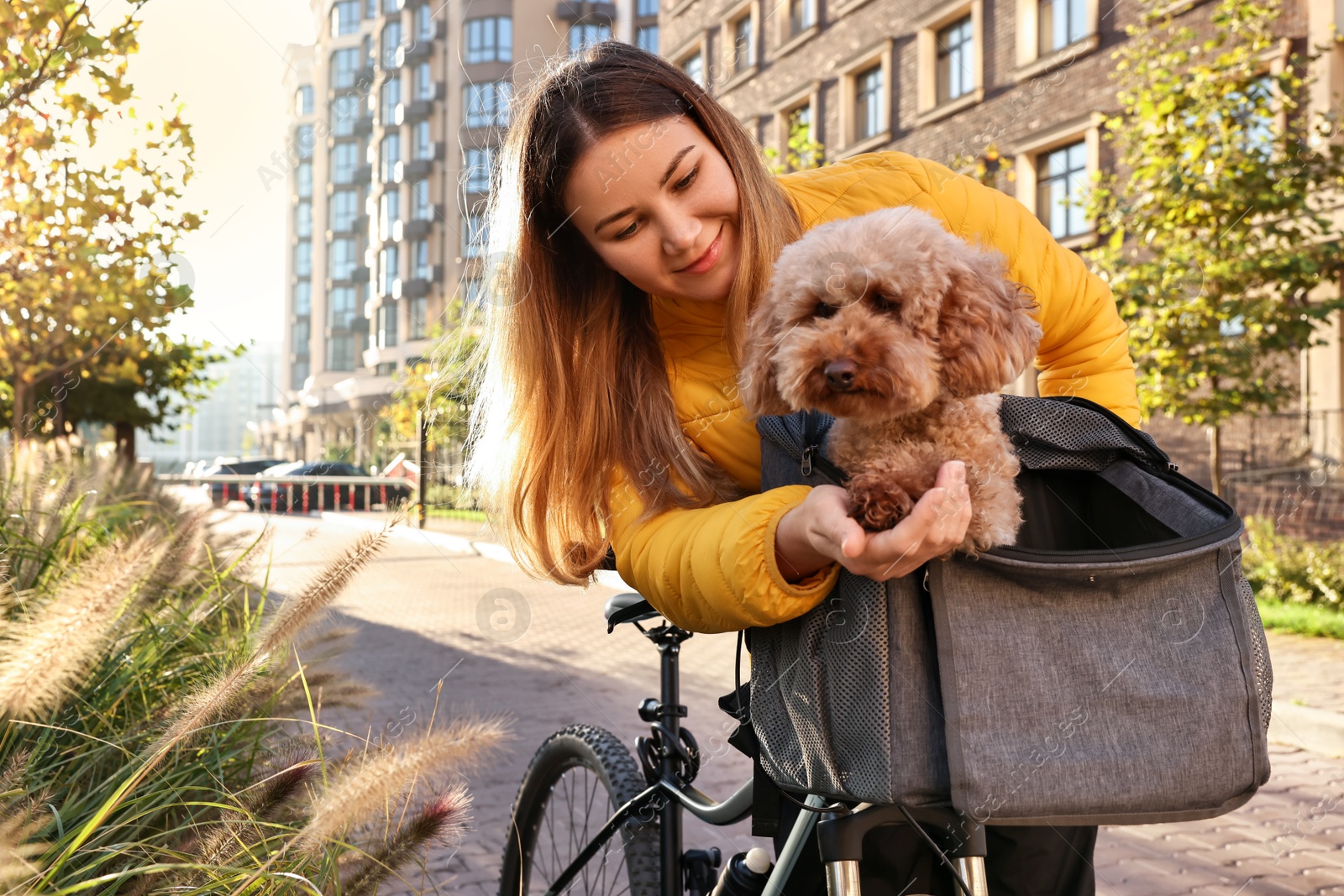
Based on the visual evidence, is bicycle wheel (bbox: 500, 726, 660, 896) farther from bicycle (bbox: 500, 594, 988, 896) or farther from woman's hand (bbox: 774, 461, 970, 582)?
woman's hand (bbox: 774, 461, 970, 582)

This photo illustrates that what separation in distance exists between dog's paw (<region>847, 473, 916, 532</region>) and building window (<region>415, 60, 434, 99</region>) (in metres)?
60.5

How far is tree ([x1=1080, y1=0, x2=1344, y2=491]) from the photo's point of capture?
9266mm

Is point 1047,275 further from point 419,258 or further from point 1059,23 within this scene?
point 419,258

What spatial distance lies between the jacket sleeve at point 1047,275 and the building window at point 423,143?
58814 mm

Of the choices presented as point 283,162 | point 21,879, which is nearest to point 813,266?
point 21,879

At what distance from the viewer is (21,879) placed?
1.39 meters

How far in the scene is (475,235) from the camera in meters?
2.49

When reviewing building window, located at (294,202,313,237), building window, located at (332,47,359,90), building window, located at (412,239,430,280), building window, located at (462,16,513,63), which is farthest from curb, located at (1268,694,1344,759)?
building window, located at (294,202,313,237)

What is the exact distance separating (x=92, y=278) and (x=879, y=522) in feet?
21.9

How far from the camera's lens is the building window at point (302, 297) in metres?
68.4

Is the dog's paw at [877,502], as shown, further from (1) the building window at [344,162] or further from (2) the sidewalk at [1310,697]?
(1) the building window at [344,162]

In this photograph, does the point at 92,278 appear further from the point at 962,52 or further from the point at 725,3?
the point at 725,3

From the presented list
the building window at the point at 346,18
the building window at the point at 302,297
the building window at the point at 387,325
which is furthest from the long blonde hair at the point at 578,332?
the building window at the point at 302,297

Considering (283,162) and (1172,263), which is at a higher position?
(1172,263)
